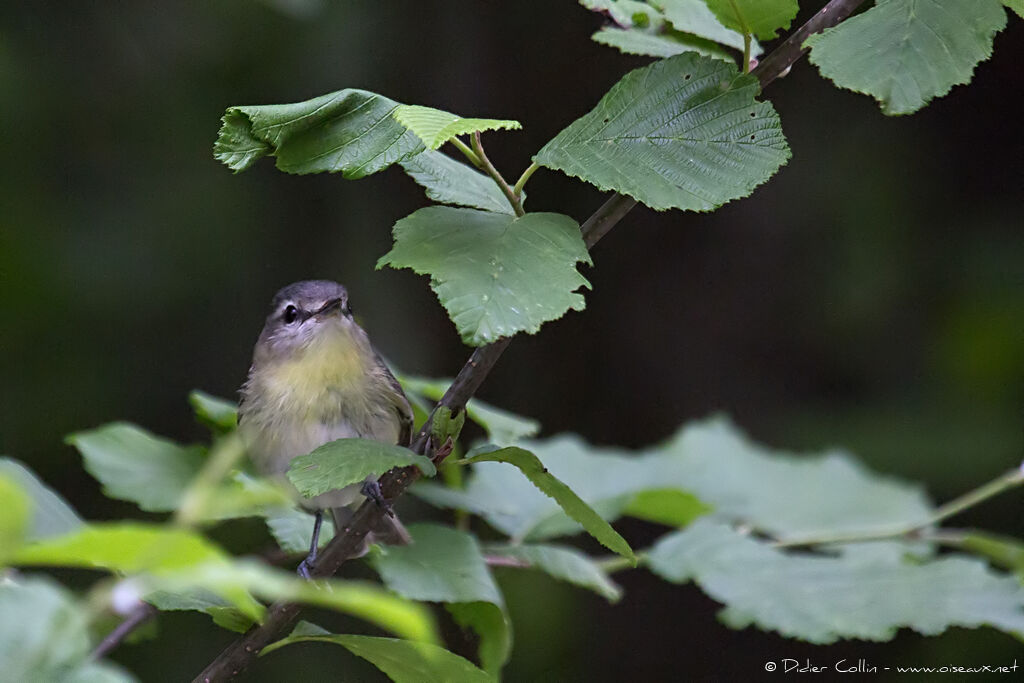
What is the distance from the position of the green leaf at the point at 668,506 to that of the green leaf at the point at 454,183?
0.85 meters

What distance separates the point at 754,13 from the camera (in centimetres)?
115

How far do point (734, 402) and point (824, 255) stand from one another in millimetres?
669

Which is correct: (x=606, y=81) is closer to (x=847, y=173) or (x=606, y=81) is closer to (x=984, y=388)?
(x=847, y=173)

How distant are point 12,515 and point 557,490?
2.08 ft

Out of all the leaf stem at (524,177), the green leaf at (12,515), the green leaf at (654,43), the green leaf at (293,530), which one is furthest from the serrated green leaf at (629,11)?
the green leaf at (12,515)

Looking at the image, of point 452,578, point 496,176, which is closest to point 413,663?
point 452,578

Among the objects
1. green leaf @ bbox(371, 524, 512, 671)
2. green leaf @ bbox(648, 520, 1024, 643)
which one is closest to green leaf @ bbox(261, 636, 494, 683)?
green leaf @ bbox(371, 524, 512, 671)

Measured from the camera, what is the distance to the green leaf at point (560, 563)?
1636 mm

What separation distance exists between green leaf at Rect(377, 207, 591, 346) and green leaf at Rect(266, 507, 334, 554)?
71cm

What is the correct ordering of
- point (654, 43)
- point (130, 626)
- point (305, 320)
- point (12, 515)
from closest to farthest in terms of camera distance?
point (12, 515) < point (654, 43) < point (130, 626) < point (305, 320)

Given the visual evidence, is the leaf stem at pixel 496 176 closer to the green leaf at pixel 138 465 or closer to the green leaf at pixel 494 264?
the green leaf at pixel 494 264

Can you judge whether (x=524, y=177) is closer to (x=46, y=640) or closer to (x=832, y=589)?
(x=46, y=640)

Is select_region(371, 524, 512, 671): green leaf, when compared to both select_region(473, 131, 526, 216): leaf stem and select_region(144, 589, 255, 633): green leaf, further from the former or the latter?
select_region(473, 131, 526, 216): leaf stem

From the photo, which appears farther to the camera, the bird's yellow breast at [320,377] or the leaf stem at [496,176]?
the bird's yellow breast at [320,377]
